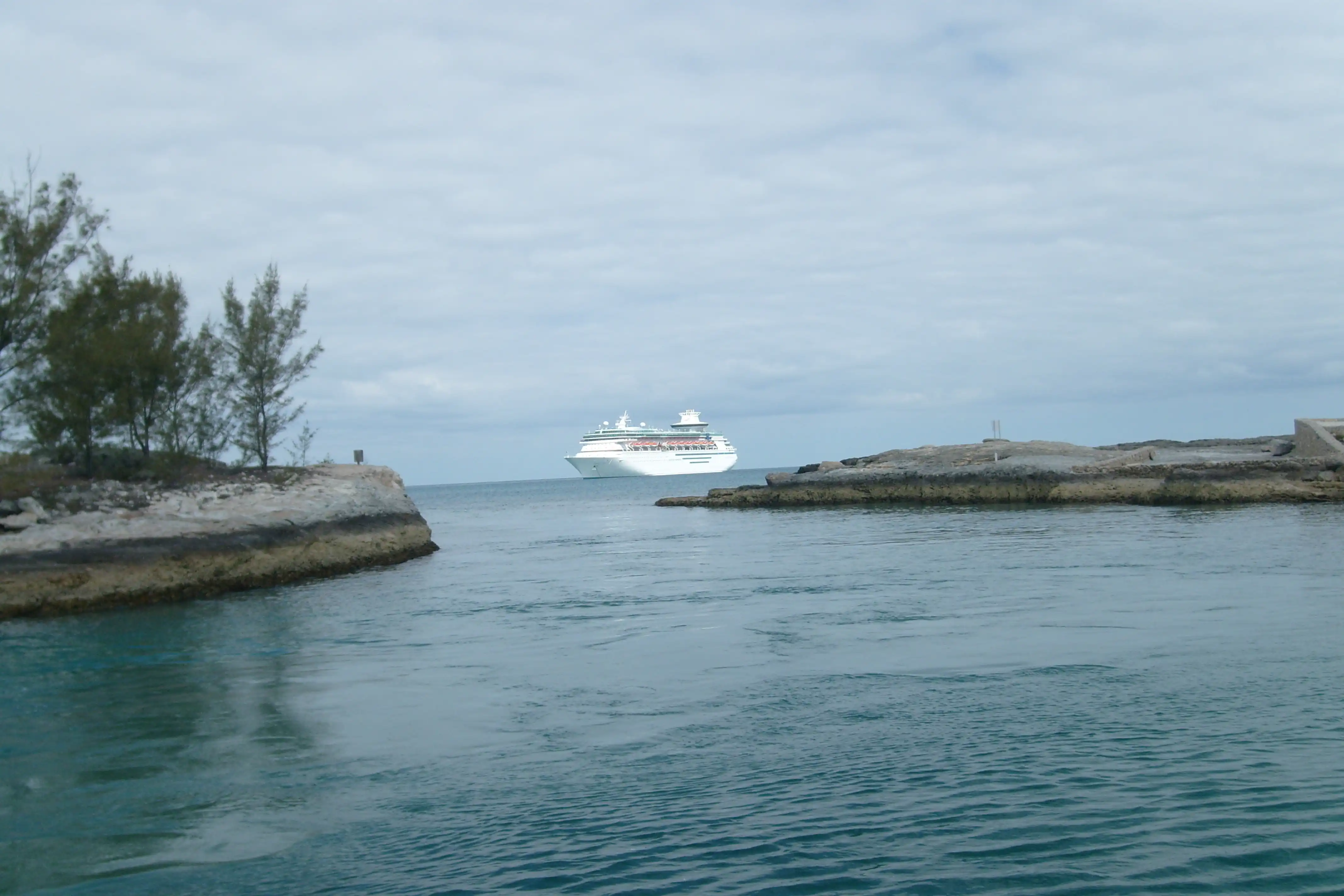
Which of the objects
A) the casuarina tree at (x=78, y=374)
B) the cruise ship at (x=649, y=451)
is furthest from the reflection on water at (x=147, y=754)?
the cruise ship at (x=649, y=451)

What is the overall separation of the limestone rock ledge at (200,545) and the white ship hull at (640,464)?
9476 cm

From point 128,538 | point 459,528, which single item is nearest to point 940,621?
point 128,538

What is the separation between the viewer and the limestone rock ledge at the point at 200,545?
18344 mm

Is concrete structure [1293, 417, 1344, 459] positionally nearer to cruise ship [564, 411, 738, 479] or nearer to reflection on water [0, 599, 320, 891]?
reflection on water [0, 599, 320, 891]

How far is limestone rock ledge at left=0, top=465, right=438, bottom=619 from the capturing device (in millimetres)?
18344

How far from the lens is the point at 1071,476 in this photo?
42.6m

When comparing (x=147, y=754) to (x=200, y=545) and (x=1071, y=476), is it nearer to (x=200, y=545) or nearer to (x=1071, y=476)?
(x=200, y=545)

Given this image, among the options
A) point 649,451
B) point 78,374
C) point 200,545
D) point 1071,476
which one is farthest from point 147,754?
point 649,451

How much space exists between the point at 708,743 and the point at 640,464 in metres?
116

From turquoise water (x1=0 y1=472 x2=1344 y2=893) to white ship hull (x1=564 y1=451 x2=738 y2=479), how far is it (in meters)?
105

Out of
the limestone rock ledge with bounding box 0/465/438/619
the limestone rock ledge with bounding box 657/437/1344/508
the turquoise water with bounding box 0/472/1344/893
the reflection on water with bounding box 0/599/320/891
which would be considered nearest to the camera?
the turquoise water with bounding box 0/472/1344/893

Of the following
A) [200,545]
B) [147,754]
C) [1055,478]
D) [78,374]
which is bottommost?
[147,754]

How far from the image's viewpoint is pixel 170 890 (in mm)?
5438

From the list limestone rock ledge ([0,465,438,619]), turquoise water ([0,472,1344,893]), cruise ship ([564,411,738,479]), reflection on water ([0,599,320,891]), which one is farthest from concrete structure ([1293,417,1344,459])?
cruise ship ([564,411,738,479])
